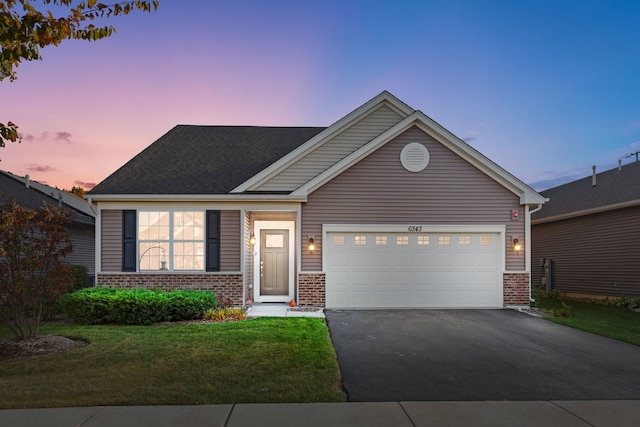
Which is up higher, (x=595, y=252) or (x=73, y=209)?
(x=73, y=209)

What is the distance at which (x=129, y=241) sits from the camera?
12.1 m

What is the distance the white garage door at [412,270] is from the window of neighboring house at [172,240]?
384cm

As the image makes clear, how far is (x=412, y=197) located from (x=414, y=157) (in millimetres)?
1210

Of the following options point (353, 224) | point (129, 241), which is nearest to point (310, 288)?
point (353, 224)

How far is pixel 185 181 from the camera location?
12641 millimetres

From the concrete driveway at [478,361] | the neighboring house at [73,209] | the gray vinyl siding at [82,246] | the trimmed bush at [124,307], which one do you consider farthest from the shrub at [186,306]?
the gray vinyl siding at [82,246]

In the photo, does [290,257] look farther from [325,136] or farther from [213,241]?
[325,136]

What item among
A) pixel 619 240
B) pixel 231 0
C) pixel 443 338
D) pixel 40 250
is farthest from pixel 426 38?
pixel 40 250

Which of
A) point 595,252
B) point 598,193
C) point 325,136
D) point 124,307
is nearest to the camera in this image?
point 124,307

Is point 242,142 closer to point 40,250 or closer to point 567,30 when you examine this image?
point 40,250

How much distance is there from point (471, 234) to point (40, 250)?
11056 millimetres

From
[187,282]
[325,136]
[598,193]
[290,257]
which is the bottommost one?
[187,282]

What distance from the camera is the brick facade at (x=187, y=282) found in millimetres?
11953

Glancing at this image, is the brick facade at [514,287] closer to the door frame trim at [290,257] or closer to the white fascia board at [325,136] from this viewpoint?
the white fascia board at [325,136]
